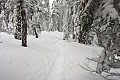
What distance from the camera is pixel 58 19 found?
49688 mm

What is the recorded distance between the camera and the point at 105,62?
18.2ft

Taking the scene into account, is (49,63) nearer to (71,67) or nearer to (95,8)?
(71,67)

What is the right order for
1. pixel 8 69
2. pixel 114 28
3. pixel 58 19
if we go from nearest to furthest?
pixel 114 28 → pixel 8 69 → pixel 58 19

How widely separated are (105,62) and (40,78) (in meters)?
3.84

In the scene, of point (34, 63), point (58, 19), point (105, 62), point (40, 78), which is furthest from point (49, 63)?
point (58, 19)

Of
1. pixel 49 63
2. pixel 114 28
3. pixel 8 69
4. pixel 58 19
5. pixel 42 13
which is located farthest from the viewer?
pixel 58 19

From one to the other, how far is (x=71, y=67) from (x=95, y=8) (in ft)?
15.6

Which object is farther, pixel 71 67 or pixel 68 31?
pixel 68 31

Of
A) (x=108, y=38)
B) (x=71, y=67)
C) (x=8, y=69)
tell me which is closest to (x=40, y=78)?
(x=8, y=69)

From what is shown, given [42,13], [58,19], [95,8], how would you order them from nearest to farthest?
1. [95,8]
2. [42,13]
3. [58,19]

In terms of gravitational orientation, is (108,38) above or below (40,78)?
above

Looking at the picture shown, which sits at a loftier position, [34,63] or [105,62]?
[105,62]

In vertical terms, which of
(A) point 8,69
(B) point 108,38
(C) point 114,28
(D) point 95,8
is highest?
(D) point 95,8

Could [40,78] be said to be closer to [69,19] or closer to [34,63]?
[34,63]
